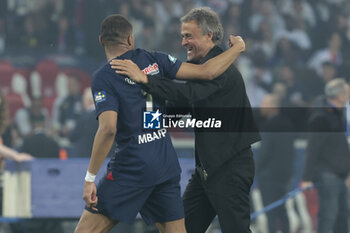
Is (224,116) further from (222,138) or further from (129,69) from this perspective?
(129,69)

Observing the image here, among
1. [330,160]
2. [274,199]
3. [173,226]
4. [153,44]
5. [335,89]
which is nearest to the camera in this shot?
[173,226]

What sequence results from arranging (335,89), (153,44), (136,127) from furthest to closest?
(153,44), (335,89), (136,127)

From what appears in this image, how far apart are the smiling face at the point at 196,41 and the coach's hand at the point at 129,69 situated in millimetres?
484

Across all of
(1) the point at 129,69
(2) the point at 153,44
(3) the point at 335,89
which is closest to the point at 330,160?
(3) the point at 335,89

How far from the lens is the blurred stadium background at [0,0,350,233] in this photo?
10.6 m

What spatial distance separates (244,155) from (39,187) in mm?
3106

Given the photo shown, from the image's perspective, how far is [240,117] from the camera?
4.02 meters

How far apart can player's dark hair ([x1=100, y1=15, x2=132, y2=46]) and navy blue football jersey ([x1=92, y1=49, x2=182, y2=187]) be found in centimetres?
9

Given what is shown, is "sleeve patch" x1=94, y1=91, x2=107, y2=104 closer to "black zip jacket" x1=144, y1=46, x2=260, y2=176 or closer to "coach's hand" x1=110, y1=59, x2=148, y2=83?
"coach's hand" x1=110, y1=59, x2=148, y2=83

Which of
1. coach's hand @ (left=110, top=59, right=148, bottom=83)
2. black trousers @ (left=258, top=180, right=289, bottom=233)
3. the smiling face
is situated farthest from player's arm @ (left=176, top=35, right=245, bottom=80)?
black trousers @ (left=258, top=180, right=289, bottom=233)

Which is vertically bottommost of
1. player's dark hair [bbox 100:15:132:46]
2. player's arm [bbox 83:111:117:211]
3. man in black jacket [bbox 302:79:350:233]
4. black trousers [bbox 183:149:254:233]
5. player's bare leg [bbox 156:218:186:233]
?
man in black jacket [bbox 302:79:350:233]

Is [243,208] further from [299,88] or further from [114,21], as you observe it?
[299,88]

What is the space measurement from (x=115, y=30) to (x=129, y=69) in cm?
22

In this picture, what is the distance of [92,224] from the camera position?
3.70 metres
